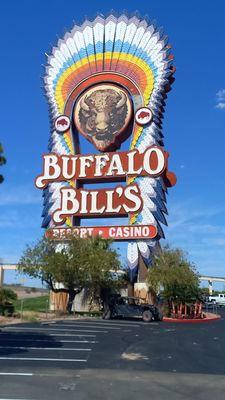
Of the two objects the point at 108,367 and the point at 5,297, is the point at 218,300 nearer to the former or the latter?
the point at 5,297

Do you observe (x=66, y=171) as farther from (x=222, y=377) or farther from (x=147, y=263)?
(x=222, y=377)

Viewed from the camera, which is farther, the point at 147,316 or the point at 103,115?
the point at 103,115

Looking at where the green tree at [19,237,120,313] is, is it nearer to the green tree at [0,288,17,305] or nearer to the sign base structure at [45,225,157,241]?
the green tree at [0,288,17,305]

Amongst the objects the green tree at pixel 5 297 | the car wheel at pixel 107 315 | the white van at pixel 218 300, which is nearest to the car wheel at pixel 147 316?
the car wheel at pixel 107 315

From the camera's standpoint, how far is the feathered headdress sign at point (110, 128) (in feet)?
163

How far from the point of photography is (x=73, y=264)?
39.9 meters

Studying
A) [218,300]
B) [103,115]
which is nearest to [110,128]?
[103,115]

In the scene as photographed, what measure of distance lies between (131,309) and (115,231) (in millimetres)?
15466

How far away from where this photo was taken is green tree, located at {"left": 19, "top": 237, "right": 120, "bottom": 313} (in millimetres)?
39719

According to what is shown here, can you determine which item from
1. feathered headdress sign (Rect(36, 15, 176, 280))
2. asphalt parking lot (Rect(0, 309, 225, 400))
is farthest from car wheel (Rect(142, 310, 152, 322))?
feathered headdress sign (Rect(36, 15, 176, 280))

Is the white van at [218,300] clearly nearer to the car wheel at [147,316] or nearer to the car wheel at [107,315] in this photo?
the car wheel at [107,315]

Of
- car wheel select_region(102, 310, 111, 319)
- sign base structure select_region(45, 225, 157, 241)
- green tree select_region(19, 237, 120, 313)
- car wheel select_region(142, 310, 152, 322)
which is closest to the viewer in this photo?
car wheel select_region(142, 310, 152, 322)

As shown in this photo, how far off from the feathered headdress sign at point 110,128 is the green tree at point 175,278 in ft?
18.1

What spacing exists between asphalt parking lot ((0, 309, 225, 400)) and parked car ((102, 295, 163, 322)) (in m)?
11.0
